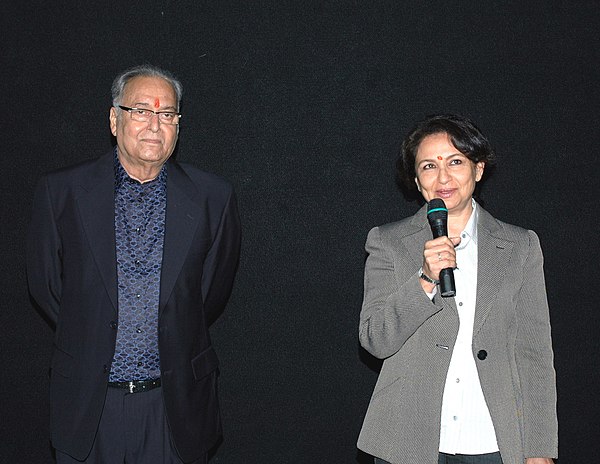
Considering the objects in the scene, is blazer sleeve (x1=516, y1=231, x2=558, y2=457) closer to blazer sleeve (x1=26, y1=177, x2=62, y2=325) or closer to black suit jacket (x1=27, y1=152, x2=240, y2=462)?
black suit jacket (x1=27, y1=152, x2=240, y2=462)

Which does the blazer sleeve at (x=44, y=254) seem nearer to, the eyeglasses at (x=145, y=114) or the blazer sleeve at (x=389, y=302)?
the eyeglasses at (x=145, y=114)

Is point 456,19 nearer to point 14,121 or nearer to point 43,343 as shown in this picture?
point 14,121

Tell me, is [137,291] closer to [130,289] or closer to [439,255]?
[130,289]

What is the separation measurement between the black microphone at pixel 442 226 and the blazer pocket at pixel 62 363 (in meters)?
1.36

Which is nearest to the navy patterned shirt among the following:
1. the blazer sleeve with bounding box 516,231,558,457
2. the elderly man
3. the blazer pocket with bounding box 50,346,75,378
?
the elderly man

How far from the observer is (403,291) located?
2.25 m

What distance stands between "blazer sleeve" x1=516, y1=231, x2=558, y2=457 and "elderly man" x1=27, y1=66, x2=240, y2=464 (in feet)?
3.79

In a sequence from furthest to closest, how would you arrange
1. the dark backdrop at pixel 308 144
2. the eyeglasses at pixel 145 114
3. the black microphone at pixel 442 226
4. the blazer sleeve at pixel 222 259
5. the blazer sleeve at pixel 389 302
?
the dark backdrop at pixel 308 144 → the blazer sleeve at pixel 222 259 → the eyeglasses at pixel 145 114 → the blazer sleeve at pixel 389 302 → the black microphone at pixel 442 226

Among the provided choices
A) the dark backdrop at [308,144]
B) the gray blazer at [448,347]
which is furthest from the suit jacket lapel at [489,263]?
the dark backdrop at [308,144]

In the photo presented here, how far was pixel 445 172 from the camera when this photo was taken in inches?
93.7

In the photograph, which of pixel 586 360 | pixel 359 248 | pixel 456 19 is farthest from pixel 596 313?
pixel 456 19

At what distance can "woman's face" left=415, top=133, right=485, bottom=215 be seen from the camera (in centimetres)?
237

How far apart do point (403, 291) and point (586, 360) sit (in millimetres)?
1995

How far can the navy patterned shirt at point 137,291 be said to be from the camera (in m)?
2.64
